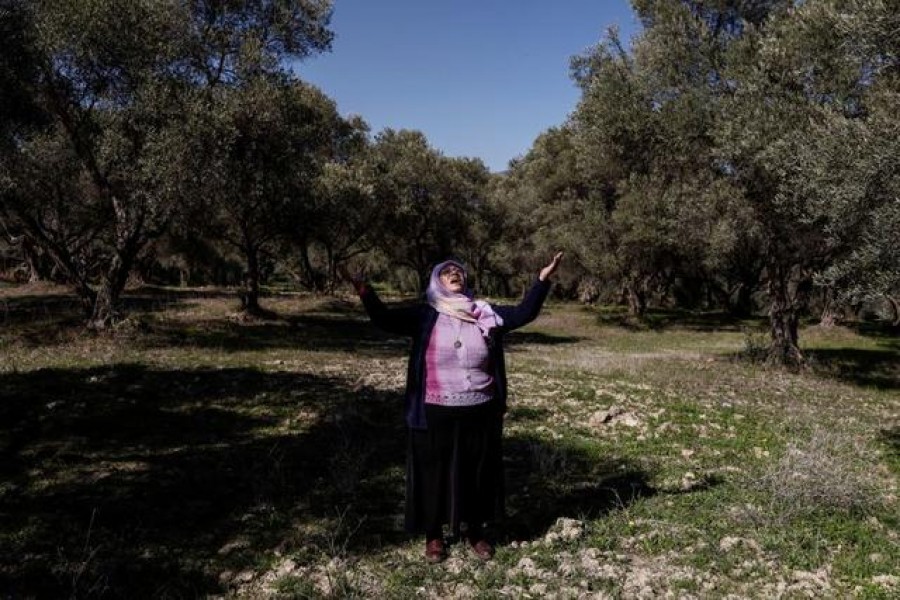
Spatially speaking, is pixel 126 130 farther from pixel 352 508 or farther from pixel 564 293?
pixel 564 293

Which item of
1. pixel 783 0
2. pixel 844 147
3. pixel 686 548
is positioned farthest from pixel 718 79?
pixel 686 548

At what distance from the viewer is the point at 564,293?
7250 centimetres

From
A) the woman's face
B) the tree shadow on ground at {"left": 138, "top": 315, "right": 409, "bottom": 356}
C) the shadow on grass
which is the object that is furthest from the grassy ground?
the tree shadow on ground at {"left": 138, "top": 315, "right": 409, "bottom": 356}

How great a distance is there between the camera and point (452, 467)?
6.64 metres

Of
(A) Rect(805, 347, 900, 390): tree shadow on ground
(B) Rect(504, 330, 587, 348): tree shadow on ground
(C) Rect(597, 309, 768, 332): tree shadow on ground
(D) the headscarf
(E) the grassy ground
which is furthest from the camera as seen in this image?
(C) Rect(597, 309, 768, 332): tree shadow on ground

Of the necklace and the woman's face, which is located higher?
the woman's face

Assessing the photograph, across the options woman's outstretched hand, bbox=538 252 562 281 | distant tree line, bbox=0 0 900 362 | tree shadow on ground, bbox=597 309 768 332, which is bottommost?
tree shadow on ground, bbox=597 309 768 332

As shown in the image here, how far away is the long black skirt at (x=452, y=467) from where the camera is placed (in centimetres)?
659

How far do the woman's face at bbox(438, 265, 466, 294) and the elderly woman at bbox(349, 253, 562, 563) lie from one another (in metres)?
0.01

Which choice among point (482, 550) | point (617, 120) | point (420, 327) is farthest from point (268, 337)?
point (482, 550)

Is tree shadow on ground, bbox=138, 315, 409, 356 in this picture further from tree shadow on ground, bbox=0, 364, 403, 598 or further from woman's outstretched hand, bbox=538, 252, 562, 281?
woman's outstretched hand, bbox=538, 252, 562, 281

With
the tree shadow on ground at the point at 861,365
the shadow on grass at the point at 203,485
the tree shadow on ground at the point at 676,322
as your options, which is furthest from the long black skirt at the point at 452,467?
the tree shadow on ground at the point at 676,322

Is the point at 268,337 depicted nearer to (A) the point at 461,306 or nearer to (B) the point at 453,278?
(B) the point at 453,278

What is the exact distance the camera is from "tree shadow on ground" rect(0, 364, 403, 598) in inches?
258
